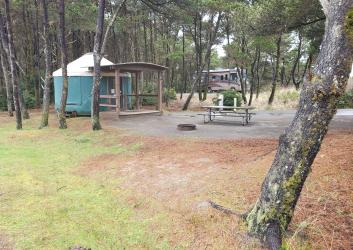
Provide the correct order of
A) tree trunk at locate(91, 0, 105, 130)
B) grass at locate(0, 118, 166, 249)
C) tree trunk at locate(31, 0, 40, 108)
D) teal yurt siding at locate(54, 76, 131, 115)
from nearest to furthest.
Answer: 1. grass at locate(0, 118, 166, 249)
2. tree trunk at locate(91, 0, 105, 130)
3. teal yurt siding at locate(54, 76, 131, 115)
4. tree trunk at locate(31, 0, 40, 108)

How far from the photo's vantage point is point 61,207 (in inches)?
177

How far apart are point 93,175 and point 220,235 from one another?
3.13 metres

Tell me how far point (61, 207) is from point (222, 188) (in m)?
2.15

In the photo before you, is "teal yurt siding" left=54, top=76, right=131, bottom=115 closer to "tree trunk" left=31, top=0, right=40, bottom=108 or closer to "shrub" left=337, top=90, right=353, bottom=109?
"tree trunk" left=31, top=0, right=40, bottom=108

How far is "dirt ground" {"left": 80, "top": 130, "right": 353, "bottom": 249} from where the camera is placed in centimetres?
349

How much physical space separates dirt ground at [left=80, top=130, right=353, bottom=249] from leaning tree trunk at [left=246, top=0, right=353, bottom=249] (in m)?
0.25

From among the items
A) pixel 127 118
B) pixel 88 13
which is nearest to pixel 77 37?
pixel 88 13

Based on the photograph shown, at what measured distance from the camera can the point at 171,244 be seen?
3498 mm

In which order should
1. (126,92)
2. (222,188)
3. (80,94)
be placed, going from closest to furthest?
(222,188)
(80,94)
(126,92)

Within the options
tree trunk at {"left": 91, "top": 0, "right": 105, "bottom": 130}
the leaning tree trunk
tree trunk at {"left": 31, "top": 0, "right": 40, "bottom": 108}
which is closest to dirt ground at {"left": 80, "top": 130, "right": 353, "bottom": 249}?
→ the leaning tree trunk

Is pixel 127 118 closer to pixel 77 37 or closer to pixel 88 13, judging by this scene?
pixel 88 13

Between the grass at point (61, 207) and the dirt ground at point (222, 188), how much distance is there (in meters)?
0.28

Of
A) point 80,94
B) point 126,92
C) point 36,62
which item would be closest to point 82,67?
point 80,94

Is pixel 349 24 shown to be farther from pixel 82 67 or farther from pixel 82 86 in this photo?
pixel 82 67
